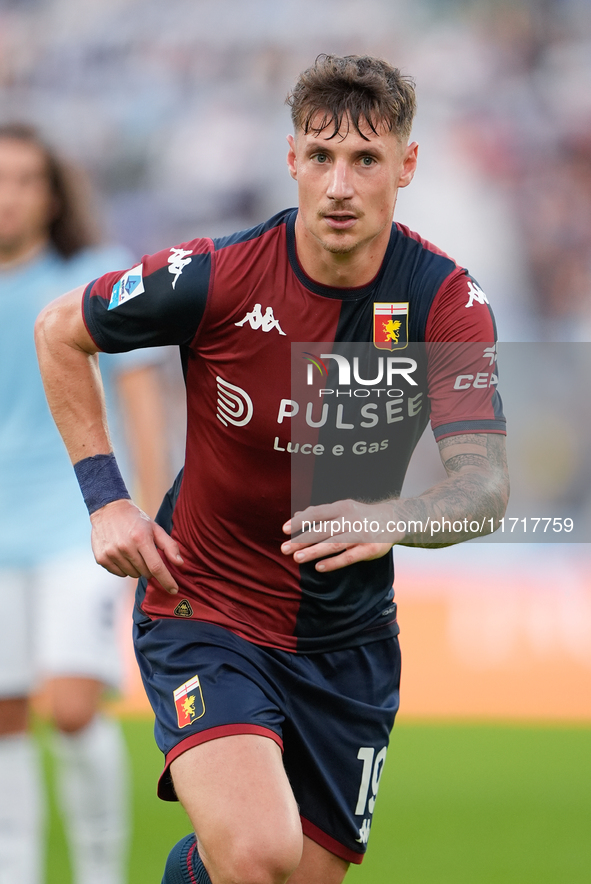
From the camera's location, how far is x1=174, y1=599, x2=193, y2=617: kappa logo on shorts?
2.86 meters

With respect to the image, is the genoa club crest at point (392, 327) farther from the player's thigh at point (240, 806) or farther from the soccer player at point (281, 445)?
the player's thigh at point (240, 806)

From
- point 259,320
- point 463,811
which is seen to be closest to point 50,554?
point 259,320

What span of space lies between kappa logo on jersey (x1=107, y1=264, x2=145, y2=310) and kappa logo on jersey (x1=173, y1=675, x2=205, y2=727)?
3.00ft

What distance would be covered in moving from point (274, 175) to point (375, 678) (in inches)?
327

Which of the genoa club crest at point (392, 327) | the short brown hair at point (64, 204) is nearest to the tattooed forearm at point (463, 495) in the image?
the genoa club crest at point (392, 327)

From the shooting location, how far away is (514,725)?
21.0 feet

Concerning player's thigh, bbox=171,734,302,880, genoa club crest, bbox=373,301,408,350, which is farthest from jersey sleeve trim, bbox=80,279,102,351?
player's thigh, bbox=171,734,302,880

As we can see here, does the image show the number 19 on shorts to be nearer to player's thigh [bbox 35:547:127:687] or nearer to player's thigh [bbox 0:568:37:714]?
player's thigh [bbox 35:547:127:687]

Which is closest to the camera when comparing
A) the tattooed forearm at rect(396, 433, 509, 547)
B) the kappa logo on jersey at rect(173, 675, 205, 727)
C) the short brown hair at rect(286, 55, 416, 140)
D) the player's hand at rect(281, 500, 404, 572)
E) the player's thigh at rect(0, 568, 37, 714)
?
the player's hand at rect(281, 500, 404, 572)

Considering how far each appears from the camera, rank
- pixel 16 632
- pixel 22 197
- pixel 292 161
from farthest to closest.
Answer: pixel 22 197, pixel 16 632, pixel 292 161

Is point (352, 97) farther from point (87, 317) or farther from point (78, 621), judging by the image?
point (78, 621)

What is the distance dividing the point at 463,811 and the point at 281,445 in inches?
111

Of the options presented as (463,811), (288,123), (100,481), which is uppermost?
(288,123)

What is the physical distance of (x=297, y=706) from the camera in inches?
113
